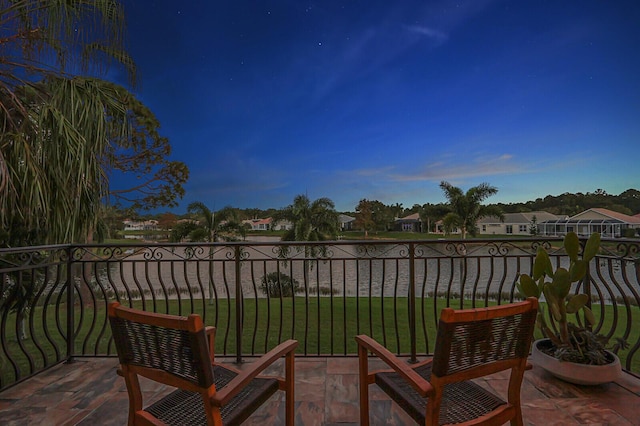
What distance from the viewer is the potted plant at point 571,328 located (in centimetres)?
219

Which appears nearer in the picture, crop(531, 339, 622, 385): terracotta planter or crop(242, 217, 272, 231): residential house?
crop(531, 339, 622, 385): terracotta planter

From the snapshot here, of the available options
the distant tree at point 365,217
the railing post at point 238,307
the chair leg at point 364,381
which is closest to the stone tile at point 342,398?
the chair leg at point 364,381

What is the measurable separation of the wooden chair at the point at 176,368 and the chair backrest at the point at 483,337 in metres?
0.74

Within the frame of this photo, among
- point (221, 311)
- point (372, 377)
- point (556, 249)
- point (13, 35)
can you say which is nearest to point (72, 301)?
point (372, 377)

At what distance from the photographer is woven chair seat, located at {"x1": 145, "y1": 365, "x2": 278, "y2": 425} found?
4.15ft

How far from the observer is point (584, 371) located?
2178mm

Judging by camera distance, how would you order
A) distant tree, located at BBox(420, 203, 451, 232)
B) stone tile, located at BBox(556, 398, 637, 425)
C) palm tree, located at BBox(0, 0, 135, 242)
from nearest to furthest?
stone tile, located at BBox(556, 398, 637, 425) → palm tree, located at BBox(0, 0, 135, 242) → distant tree, located at BBox(420, 203, 451, 232)

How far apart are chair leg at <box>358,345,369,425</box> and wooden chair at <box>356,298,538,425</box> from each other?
17cm

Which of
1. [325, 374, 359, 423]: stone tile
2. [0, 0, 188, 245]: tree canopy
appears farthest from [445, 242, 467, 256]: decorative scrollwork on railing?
[0, 0, 188, 245]: tree canopy

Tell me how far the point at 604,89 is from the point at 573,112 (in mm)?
1163

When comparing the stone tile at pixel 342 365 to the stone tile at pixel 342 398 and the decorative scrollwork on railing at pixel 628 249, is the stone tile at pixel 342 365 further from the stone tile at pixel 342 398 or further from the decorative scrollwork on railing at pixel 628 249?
the decorative scrollwork on railing at pixel 628 249

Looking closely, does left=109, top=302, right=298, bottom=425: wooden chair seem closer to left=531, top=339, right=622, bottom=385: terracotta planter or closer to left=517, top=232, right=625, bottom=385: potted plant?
left=517, top=232, right=625, bottom=385: potted plant

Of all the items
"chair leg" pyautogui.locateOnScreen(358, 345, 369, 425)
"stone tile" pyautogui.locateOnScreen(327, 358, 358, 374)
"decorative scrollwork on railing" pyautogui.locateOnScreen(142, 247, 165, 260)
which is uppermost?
"decorative scrollwork on railing" pyautogui.locateOnScreen(142, 247, 165, 260)

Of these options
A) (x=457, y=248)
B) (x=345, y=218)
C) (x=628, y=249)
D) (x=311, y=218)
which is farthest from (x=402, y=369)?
(x=345, y=218)
